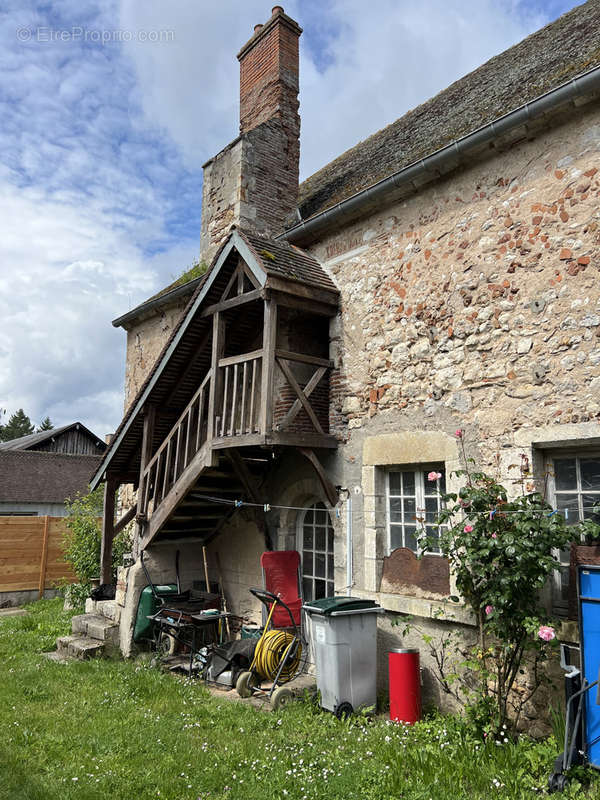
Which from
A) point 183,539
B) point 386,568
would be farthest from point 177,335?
point 386,568

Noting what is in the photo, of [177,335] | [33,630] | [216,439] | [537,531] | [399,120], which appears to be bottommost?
[33,630]

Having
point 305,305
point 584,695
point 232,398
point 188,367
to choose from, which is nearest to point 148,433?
point 188,367

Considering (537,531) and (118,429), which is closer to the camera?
(537,531)

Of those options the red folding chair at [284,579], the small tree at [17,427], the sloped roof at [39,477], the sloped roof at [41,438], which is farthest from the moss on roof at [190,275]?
the small tree at [17,427]

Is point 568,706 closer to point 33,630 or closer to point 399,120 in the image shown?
point 33,630

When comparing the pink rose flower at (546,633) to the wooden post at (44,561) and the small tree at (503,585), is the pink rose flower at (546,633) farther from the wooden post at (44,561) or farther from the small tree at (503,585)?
the wooden post at (44,561)

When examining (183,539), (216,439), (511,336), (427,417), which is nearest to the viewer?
(511,336)

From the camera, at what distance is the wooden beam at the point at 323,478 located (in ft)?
21.9

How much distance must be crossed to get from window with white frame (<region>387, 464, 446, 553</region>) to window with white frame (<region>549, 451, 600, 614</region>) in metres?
1.19

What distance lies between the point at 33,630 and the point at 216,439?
5.55 meters

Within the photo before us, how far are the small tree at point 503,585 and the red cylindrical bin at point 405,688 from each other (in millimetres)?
315

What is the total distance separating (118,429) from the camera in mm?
8805

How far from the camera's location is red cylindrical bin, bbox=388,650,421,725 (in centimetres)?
518

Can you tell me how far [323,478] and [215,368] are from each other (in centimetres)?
191
